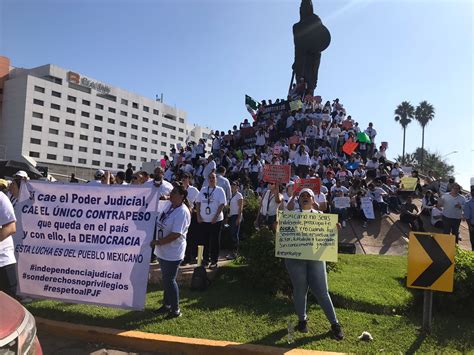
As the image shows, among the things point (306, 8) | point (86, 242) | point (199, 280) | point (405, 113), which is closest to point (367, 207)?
point (199, 280)

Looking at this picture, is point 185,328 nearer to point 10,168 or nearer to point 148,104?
point 10,168

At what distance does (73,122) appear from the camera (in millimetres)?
82812

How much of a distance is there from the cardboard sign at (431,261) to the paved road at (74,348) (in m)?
3.36

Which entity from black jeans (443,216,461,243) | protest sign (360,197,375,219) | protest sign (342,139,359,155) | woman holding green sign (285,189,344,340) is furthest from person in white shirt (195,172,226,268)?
protest sign (342,139,359,155)

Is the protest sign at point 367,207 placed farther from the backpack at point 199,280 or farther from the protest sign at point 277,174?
the backpack at point 199,280

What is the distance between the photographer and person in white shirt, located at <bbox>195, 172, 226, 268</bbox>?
7.29 meters

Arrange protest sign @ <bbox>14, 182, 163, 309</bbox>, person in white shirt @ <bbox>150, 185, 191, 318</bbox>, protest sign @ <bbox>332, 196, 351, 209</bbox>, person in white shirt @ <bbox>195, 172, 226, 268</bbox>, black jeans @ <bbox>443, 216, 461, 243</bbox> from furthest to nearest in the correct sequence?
1. protest sign @ <bbox>332, 196, 351, 209</bbox>
2. black jeans @ <bbox>443, 216, 461, 243</bbox>
3. person in white shirt @ <bbox>195, 172, 226, 268</bbox>
4. protest sign @ <bbox>14, 182, 163, 309</bbox>
5. person in white shirt @ <bbox>150, 185, 191, 318</bbox>

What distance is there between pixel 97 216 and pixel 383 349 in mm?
3981

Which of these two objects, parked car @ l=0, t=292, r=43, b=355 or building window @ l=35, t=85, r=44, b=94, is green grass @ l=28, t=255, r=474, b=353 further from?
building window @ l=35, t=85, r=44, b=94

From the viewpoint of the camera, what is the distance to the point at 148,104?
4072 inches

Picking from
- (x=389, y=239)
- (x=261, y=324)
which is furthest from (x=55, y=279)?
(x=389, y=239)

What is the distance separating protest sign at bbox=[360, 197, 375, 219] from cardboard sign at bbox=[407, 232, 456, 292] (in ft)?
24.4

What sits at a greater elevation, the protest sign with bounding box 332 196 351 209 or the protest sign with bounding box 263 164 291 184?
the protest sign with bounding box 263 164 291 184

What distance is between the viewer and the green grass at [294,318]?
477 cm
